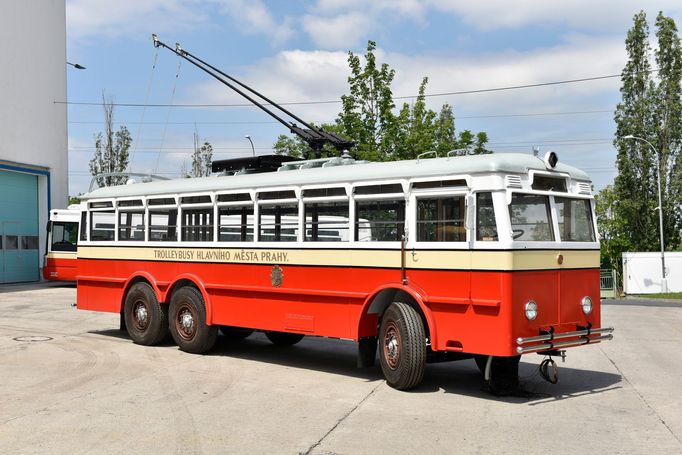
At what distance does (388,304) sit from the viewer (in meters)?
10.1

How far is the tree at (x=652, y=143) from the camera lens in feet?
165

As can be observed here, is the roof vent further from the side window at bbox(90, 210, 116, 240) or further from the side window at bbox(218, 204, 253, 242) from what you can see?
the side window at bbox(90, 210, 116, 240)

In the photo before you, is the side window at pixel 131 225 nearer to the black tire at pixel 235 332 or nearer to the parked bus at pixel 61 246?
the black tire at pixel 235 332

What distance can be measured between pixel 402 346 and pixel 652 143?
4589 centimetres

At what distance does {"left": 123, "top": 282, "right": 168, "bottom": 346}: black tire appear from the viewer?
13148mm

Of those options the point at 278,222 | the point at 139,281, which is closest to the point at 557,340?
the point at 278,222

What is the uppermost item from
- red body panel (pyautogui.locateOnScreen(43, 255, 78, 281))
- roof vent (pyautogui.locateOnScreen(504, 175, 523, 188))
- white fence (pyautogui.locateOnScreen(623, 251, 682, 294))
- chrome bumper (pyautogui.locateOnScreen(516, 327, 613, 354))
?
roof vent (pyautogui.locateOnScreen(504, 175, 523, 188))

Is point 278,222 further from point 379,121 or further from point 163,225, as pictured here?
point 379,121

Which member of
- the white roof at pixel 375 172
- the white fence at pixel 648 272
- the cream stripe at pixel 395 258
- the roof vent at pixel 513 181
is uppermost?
the white roof at pixel 375 172

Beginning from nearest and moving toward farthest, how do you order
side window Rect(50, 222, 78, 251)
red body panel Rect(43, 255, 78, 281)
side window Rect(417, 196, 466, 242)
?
side window Rect(417, 196, 466, 242) < red body panel Rect(43, 255, 78, 281) < side window Rect(50, 222, 78, 251)

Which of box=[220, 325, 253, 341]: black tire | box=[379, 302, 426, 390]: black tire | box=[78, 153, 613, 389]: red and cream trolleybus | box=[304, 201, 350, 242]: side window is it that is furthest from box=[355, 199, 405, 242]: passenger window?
box=[220, 325, 253, 341]: black tire

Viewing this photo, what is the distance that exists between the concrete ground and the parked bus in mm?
17034

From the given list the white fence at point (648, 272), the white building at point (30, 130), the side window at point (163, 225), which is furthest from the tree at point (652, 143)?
the side window at point (163, 225)

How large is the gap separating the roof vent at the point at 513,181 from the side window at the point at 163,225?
6124mm
